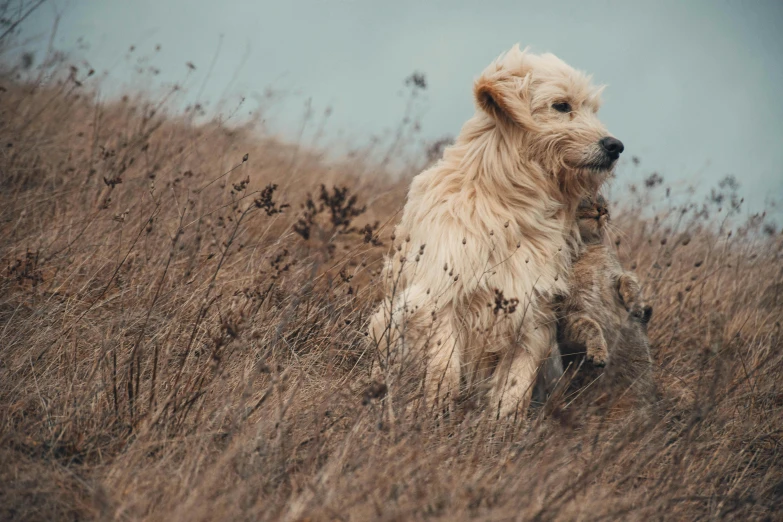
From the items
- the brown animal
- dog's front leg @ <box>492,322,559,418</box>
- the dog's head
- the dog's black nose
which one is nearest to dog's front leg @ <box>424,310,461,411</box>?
dog's front leg @ <box>492,322,559,418</box>

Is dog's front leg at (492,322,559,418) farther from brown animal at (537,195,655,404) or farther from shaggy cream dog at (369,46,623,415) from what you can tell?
brown animal at (537,195,655,404)

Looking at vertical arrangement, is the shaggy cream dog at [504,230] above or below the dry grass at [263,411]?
above

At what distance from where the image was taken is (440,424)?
9.65 feet

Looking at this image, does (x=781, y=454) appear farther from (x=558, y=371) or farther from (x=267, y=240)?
(x=267, y=240)

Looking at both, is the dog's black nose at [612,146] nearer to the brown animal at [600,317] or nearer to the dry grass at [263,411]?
the brown animal at [600,317]

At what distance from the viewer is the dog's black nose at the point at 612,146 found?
336 cm

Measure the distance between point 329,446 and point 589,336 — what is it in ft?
4.88

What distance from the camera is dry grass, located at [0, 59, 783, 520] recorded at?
2.27 metres

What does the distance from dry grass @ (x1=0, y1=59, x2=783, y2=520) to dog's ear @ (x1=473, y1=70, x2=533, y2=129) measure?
95cm

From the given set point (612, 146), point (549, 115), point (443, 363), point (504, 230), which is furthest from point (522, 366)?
point (549, 115)

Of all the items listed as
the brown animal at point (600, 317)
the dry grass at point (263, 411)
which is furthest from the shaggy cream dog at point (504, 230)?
the dry grass at point (263, 411)

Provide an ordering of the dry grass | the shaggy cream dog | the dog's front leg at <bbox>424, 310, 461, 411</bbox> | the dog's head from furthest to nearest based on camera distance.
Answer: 1. the dog's head
2. the shaggy cream dog
3. the dog's front leg at <bbox>424, 310, 461, 411</bbox>
4. the dry grass

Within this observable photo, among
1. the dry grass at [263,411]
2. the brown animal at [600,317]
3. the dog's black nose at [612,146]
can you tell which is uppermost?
the dog's black nose at [612,146]

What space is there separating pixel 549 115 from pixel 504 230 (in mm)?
691
